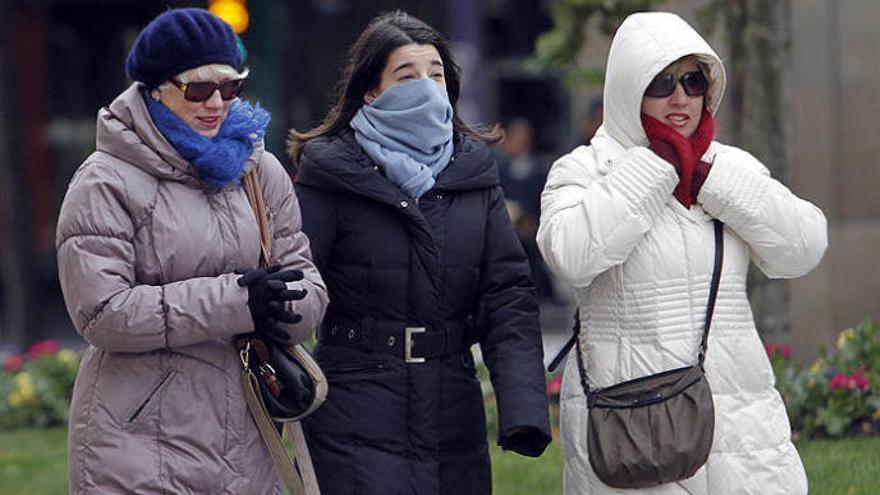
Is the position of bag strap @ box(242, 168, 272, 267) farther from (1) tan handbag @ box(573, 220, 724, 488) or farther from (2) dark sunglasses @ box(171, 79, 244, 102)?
(1) tan handbag @ box(573, 220, 724, 488)

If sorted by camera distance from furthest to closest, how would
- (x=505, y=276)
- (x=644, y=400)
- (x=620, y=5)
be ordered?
(x=620, y=5) < (x=505, y=276) < (x=644, y=400)

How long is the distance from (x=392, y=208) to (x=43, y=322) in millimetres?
11757

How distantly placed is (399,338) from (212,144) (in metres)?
0.83

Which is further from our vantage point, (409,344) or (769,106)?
(769,106)

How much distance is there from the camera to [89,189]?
4.39 metres

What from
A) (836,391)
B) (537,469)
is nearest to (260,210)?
(537,469)

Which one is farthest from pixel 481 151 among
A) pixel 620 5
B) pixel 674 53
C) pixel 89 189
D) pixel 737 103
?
pixel 737 103

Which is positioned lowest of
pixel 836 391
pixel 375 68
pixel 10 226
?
pixel 10 226

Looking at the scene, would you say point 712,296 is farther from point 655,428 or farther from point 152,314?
point 152,314

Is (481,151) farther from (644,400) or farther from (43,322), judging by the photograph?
(43,322)

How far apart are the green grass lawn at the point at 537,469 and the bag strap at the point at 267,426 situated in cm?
240

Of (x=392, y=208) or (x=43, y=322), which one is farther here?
(x=43, y=322)

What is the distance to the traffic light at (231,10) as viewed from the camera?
46.4 feet

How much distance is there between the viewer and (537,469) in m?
7.28
